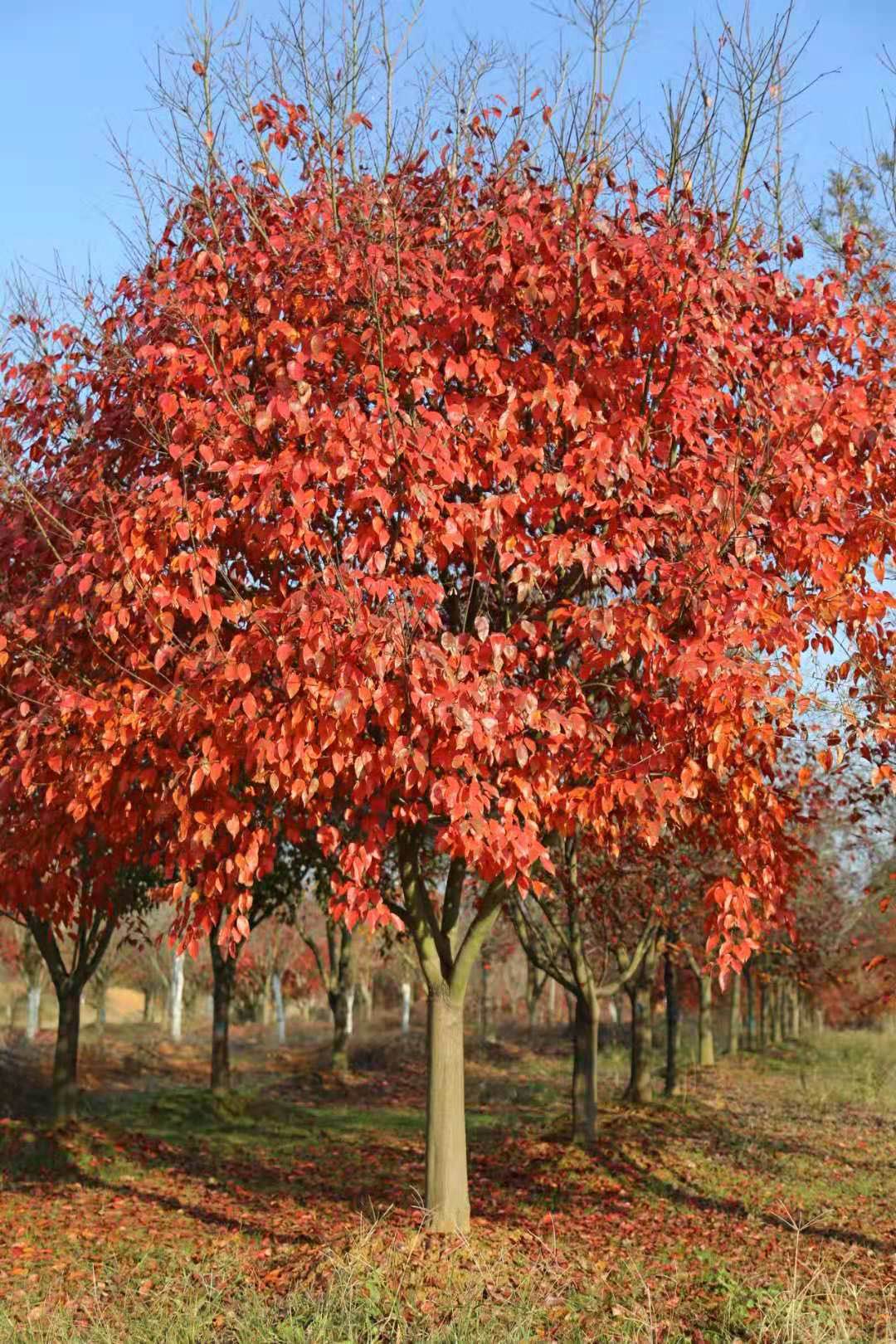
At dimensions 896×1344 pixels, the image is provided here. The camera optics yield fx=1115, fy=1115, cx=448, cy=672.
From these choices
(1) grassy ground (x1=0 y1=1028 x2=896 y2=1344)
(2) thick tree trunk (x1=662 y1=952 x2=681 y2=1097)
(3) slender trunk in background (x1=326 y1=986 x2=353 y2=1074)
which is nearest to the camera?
(1) grassy ground (x1=0 y1=1028 x2=896 y2=1344)

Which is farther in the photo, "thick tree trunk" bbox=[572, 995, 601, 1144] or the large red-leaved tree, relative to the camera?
"thick tree trunk" bbox=[572, 995, 601, 1144]

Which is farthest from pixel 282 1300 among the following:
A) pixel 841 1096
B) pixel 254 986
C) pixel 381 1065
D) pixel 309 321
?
pixel 254 986

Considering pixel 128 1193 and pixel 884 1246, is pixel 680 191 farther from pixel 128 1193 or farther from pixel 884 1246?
pixel 128 1193

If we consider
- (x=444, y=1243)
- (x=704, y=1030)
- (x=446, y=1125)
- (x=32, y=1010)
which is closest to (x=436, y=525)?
(x=446, y=1125)

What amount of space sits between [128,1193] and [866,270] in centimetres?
1167

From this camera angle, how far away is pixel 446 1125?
8.99m

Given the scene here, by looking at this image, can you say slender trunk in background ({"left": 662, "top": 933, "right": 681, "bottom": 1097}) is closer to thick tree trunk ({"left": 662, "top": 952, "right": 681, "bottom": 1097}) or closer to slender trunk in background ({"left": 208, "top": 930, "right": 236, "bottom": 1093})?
thick tree trunk ({"left": 662, "top": 952, "right": 681, "bottom": 1097})

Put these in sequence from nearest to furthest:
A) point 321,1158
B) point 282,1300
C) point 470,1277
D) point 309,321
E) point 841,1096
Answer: point 282,1300 < point 470,1277 < point 309,321 < point 321,1158 < point 841,1096

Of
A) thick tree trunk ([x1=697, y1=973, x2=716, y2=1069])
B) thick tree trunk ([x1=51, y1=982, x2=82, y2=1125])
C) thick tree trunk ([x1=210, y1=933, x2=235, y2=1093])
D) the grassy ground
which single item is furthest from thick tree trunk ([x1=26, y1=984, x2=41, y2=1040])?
thick tree trunk ([x1=697, y1=973, x2=716, y2=1069])

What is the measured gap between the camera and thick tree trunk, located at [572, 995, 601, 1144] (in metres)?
14.5

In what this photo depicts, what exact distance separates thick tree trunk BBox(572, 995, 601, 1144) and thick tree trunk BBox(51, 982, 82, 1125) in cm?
676

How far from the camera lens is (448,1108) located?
29.7 feet

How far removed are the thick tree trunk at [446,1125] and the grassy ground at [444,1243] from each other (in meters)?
0.25

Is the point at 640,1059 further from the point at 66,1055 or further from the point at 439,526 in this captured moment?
the point at 439,526
